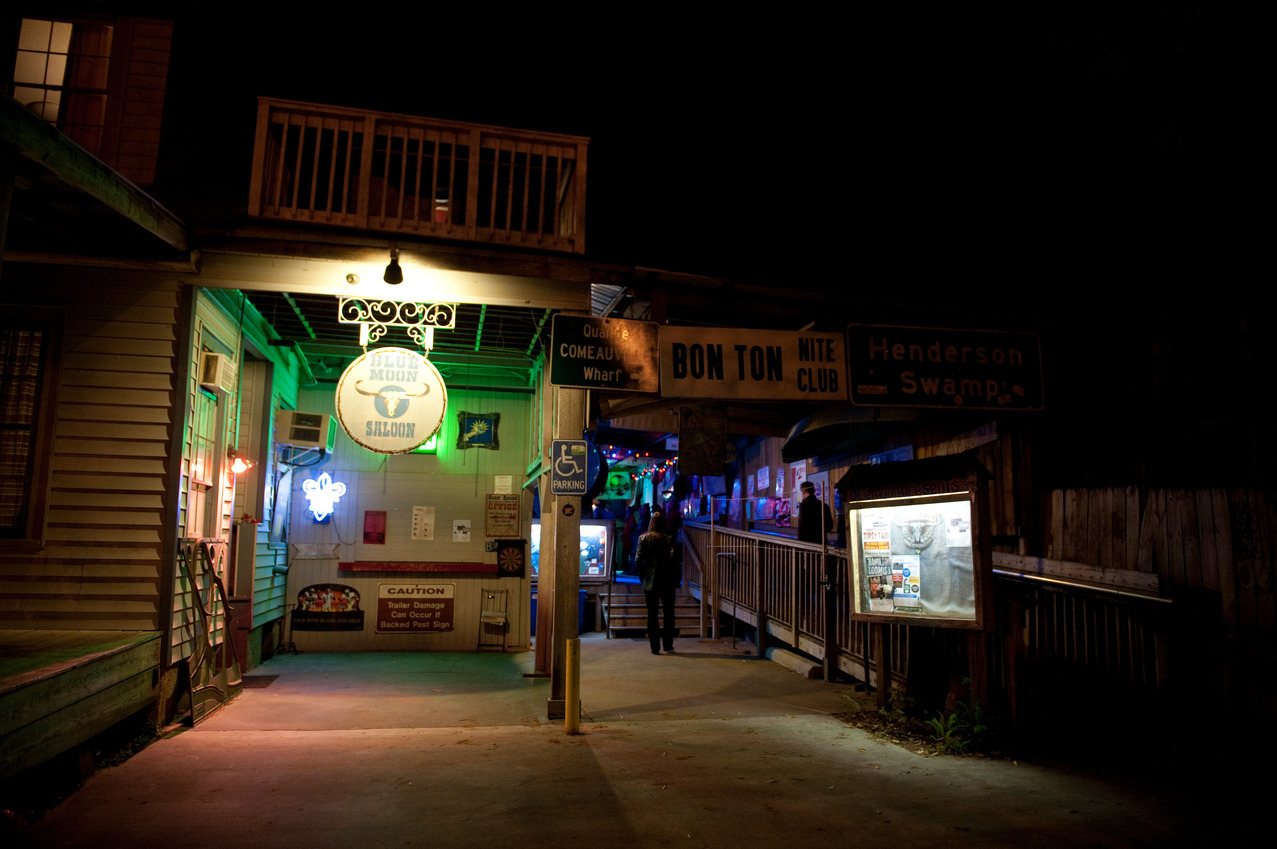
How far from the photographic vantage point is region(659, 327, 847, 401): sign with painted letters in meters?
7.21

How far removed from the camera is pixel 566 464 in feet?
25.2

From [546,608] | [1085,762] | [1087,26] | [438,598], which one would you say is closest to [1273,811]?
[1085,762]

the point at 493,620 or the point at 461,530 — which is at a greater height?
the point at 461,530

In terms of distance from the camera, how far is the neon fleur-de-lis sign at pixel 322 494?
1197cm

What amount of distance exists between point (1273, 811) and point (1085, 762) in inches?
51.3

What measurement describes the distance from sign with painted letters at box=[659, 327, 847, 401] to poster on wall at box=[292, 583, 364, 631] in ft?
25.5

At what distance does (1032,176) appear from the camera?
9906 millimetres

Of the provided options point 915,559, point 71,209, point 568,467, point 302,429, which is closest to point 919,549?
point 915,559

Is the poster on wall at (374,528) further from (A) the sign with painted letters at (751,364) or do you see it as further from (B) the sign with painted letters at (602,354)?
(A) the sign with painted letters at (751,364)

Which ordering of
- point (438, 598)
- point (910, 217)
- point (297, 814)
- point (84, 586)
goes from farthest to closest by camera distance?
point (438, 598), point (910, 217), point (84, 586), point (297, 814)

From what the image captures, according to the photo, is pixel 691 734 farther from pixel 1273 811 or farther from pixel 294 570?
pixel 294 570

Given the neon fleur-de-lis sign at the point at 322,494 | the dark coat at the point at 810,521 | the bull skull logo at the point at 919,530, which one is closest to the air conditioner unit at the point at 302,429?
the neon fleur-de-lis sign at the point at 322,494

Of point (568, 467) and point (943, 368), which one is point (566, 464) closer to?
point (568, 467)

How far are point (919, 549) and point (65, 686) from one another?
283 inches
